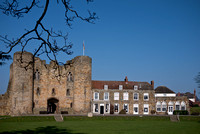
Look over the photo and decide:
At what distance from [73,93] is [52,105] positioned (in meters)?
4.11

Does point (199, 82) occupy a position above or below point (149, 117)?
above

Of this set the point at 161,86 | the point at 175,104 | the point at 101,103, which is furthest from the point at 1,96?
the point at 161,86

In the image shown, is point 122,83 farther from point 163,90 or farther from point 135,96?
point 163,90

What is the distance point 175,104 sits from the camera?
4597 centimetres

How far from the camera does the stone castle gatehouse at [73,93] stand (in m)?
37.7

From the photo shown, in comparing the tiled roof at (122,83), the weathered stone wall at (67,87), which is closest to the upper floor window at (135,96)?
the tiled roof at (122,83)

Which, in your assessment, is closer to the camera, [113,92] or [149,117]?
[149,117]

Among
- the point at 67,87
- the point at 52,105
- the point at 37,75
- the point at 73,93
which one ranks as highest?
the point at 37,75

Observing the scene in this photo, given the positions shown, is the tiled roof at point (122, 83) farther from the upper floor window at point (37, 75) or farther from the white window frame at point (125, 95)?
the upper floor window at point (37, 75)

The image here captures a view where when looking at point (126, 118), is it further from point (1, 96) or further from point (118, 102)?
point (1, 96)

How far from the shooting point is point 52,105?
42.3 metres

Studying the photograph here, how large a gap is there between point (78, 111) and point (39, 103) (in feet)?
20.3

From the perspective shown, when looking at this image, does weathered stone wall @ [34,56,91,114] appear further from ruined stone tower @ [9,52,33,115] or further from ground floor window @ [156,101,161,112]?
ground floor window @ [156,101,161,112]

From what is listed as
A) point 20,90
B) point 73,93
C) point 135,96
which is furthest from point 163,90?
point 20,90
